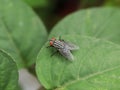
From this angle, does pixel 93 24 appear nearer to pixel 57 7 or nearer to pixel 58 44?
pixel 58 44

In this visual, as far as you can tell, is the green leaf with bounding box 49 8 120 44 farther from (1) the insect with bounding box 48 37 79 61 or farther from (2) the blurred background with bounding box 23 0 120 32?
(2) the blurred background with bounding box 23 0 120 32

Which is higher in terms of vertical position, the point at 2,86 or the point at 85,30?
the point at 2,86

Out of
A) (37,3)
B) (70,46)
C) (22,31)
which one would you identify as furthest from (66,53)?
(37,3)

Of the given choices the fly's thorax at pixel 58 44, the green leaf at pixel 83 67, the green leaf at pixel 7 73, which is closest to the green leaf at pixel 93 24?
the fly's thorax at pixel 58 44

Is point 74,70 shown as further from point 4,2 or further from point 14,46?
point 4,2

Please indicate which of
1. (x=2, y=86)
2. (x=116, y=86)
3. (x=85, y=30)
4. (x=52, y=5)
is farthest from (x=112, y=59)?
(x=52, y=5)

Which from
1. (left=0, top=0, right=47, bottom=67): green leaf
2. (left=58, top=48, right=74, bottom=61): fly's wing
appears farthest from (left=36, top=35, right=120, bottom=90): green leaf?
(left=0, top=0, right=47, bottom=67): green leaf
